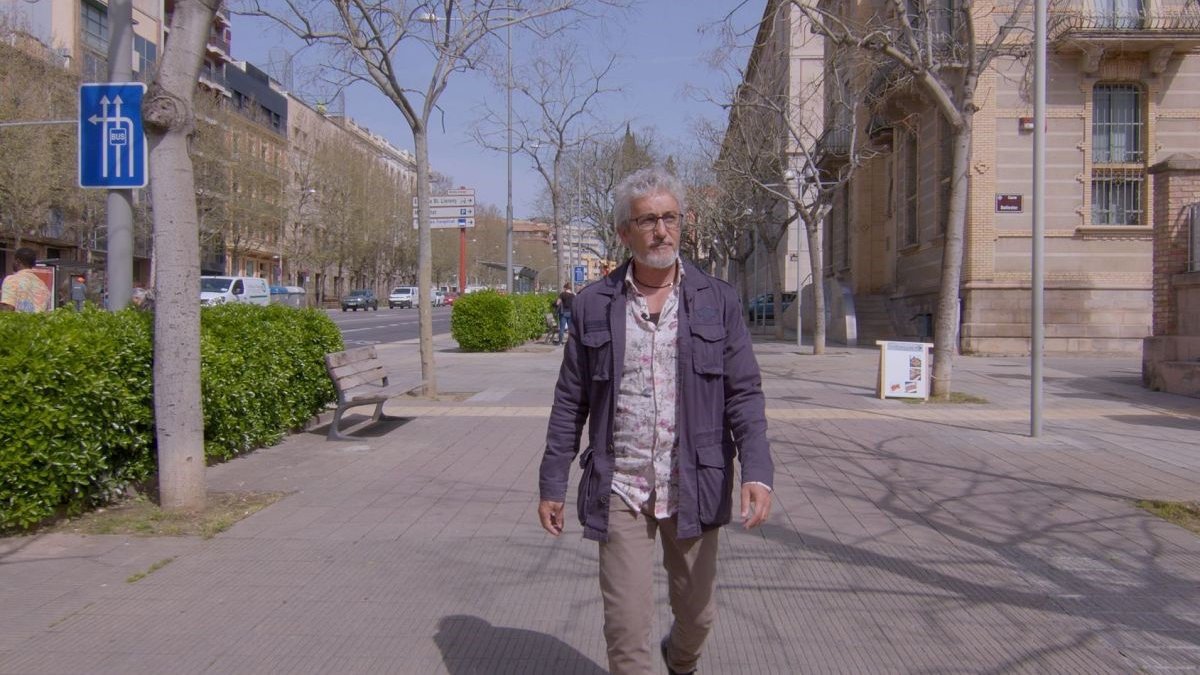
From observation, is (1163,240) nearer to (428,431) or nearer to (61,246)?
(428,431)

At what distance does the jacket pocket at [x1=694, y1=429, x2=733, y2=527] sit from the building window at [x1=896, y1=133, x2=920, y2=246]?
999 inches

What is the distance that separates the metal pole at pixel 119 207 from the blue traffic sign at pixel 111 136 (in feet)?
1.60

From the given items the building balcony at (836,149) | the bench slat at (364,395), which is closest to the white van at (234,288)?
the building balcony at (836,149)

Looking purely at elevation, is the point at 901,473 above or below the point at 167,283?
below

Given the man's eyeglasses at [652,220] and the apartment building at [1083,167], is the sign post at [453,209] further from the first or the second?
the man's eyeglasses at [652,220]

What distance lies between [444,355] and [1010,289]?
12861 millimetres

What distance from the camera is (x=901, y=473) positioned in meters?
8.23

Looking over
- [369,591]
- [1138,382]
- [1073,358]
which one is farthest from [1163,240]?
[369,591]

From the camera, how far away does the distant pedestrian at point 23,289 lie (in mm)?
9656

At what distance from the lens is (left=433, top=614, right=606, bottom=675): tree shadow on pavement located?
13.5 feet

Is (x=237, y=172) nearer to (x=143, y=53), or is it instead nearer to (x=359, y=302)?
(x=143, y=53)

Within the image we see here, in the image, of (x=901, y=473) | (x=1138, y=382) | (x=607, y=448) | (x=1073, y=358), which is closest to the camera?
(x=607, y=448)

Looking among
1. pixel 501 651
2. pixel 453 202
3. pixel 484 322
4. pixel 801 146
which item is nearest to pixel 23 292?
pixel 501 651

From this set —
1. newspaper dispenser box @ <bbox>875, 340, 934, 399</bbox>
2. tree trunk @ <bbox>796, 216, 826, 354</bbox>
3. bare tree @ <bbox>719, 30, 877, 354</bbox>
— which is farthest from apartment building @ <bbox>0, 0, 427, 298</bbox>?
newspaper dispenser box @ <bbox>875, 340, 934, 399</bbox>
